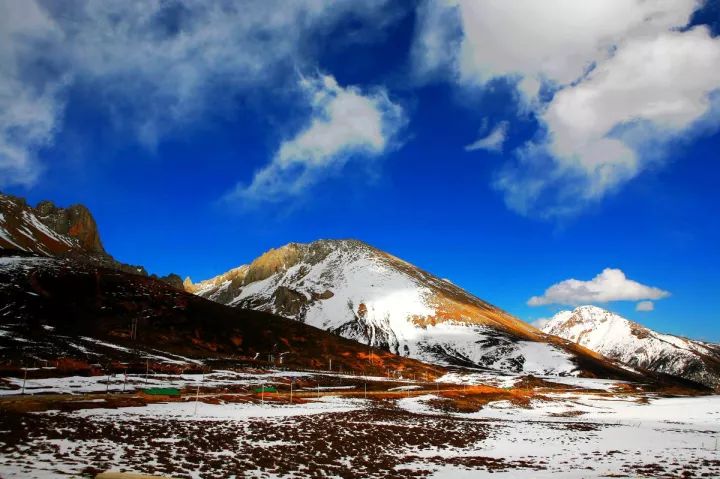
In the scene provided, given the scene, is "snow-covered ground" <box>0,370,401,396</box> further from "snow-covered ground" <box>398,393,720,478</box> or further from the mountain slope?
"snow-covered ground" <box>398,393,720,478</box>

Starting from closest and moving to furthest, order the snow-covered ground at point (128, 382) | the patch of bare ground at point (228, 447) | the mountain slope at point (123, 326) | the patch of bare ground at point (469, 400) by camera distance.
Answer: the patch of bare ground at point (228, 447), the snow-covered ground at point (128, 382), the patch of bare ground at point (469, 400), the mountain slope at point (123, 326)

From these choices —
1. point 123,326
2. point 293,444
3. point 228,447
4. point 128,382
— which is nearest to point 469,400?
point 128,382

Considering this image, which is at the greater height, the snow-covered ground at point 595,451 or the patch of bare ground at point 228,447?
the patch of bare ground at point 228,447

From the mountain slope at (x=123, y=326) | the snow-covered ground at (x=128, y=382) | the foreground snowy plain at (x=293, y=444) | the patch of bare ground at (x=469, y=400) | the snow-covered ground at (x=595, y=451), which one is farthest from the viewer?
the mountain slope at (x=123, y=326)

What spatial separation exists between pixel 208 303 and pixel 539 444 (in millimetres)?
177937

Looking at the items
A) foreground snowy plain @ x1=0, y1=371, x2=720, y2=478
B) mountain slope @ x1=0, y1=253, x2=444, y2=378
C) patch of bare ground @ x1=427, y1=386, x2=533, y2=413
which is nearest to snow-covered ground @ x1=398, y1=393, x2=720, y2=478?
foreground snowy plain @ x1=0, y1=371, x2=720, y2=478

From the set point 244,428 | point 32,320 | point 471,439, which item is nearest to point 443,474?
point 471,439

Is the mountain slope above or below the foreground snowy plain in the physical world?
above

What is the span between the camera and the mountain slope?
352 feet

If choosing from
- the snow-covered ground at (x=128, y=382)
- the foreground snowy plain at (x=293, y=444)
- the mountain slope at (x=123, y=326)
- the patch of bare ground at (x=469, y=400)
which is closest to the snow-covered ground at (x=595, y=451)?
the foreground snowy plain at (x=293, y=444)

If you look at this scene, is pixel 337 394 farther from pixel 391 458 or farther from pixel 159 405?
pixel 391 458

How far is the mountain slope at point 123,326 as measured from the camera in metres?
107

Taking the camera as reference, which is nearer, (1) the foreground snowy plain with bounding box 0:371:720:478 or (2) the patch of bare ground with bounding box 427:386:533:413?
(1) the foreground snowy plain with bounding box 0:371:720:478

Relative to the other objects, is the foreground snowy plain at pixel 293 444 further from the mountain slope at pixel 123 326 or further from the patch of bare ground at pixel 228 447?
the mountain slope at pixel 123 326
